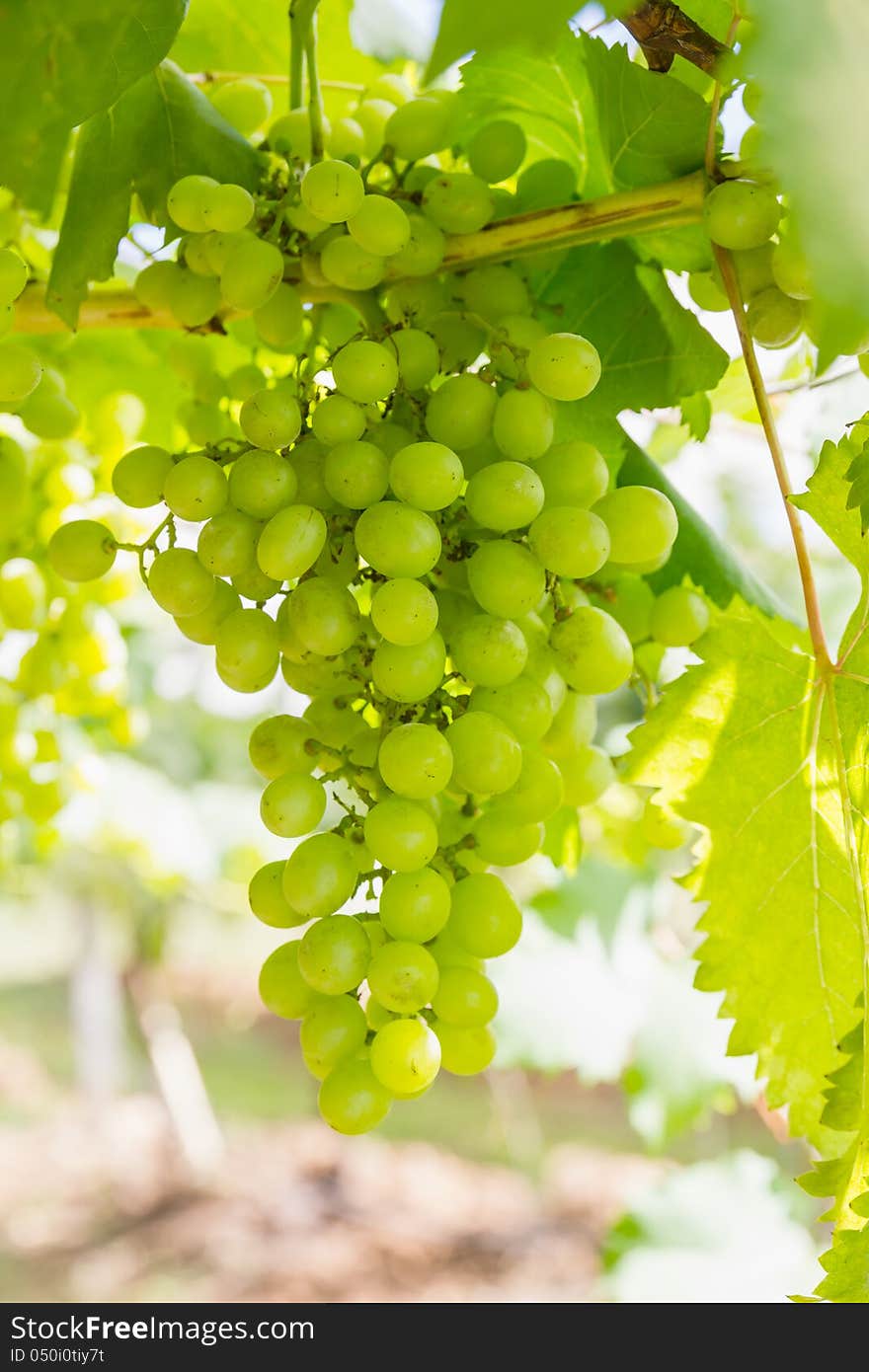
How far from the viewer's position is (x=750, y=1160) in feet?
5.24

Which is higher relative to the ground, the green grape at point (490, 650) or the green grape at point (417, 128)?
the green grape at point (417, 128)

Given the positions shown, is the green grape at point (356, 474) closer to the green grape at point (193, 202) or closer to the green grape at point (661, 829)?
the green grape at point (193, 202)

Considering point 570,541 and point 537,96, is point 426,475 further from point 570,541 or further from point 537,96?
point 537,96

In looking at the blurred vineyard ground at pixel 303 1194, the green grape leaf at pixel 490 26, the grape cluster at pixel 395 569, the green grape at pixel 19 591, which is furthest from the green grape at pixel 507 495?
the blurred vineyard ground at pixel 303 1194

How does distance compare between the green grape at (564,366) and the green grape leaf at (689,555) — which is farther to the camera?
the green grape leaf at (689,555)

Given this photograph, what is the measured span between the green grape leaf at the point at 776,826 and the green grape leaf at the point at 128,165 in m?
0.29

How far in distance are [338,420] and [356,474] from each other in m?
0.02

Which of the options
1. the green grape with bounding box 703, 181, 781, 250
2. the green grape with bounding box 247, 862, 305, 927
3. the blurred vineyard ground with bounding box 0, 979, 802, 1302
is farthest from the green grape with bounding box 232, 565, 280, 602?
the blurred vineyard ground with bounding box 0, 979, 802, 1302

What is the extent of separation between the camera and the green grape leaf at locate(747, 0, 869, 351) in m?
0.22

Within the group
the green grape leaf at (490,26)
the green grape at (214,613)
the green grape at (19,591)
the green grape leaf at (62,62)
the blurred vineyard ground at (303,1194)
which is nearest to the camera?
the green grape leaf at (490,26)

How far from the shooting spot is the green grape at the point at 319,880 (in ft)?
1.40
